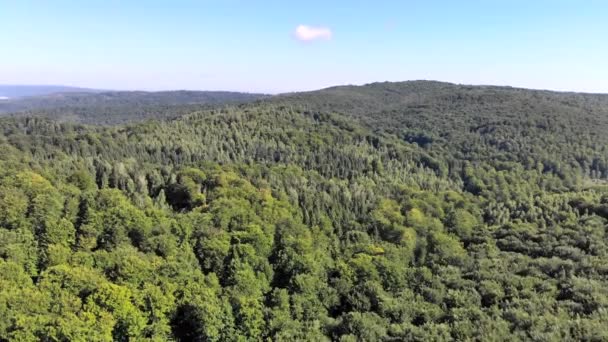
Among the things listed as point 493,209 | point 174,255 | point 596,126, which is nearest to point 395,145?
point 493,209

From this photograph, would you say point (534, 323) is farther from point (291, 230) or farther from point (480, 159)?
point (480, 159)

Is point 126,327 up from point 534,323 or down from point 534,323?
down

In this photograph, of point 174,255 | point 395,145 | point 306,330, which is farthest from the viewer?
point 395,145

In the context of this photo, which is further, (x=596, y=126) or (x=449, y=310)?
(x=596, y=126)

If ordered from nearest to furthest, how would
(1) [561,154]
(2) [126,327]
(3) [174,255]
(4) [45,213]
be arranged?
(2) [126,327], (3) [174,255], (4) [45,213], (1) [561,154]

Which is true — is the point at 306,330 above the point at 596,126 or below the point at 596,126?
below

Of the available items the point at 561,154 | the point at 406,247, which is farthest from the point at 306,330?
the point at 561,154

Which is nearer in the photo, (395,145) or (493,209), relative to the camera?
(493,209)

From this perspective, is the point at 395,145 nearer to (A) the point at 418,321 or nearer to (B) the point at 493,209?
(B) the point at 493,209

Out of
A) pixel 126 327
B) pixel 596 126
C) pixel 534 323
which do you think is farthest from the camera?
pixel 596 126
